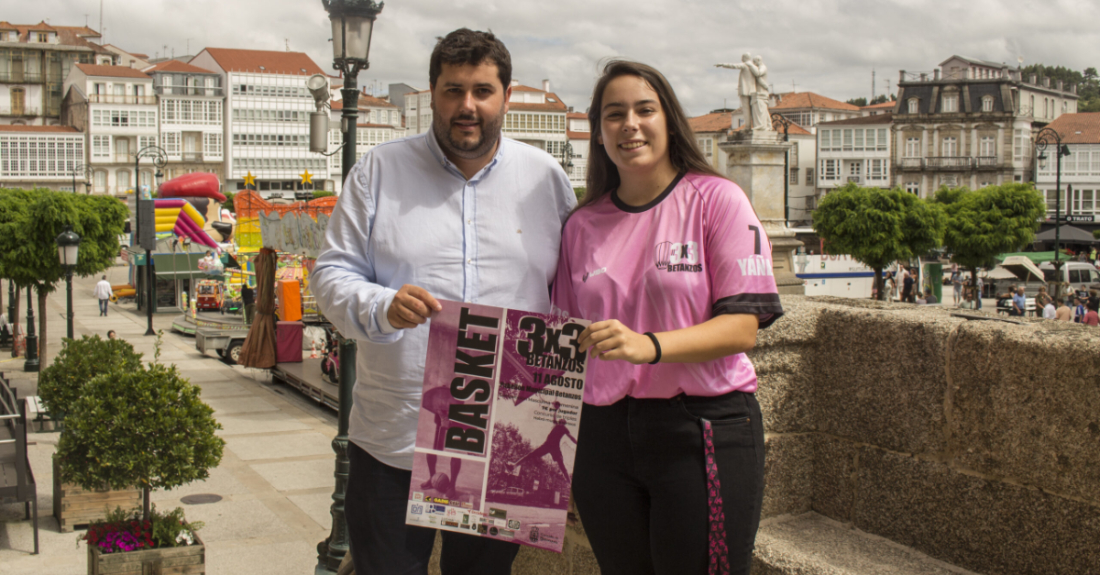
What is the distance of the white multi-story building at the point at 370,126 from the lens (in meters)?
96.4

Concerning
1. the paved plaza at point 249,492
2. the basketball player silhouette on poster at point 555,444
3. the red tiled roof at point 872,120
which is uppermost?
the red tiled roof at point 872,120

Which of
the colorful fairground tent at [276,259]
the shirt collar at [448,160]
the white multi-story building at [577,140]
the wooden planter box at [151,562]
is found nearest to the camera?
the shirt collar at [448,160]

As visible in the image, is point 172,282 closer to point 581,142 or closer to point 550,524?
point 550,524

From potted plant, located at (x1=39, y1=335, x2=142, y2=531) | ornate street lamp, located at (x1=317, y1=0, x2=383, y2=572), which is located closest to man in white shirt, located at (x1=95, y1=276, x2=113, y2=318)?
potted plant, located at (x1=39, y1=335, x2=142, y2=531)

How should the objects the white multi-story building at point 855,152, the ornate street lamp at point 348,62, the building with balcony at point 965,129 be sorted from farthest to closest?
1. the white multi-story building at point 855,152
2. the building with balcony at point 965,129
3. the ornate street lamp at point 348,62

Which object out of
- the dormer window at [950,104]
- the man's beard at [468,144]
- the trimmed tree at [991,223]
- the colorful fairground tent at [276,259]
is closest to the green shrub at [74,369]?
the colorful fairground tent at [276,259]

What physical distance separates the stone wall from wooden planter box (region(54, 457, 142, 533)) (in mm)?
7156

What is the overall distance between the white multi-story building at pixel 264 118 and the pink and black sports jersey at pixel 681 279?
295 ft

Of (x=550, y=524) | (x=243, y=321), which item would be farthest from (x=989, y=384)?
(x=243, y=321)

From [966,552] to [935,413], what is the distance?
40cm

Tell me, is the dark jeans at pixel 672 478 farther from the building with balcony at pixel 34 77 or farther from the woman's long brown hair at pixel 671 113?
the building with balcony at pixel 34 77

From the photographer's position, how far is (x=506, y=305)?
233 cm

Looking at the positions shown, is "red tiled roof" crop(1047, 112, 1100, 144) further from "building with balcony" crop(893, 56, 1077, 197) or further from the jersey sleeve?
the jersey sleeve

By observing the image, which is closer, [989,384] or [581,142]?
[989,384]
